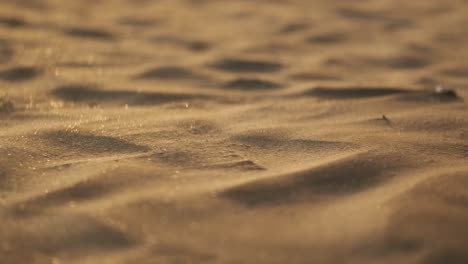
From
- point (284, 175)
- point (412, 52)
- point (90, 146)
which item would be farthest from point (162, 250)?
point (412, 52)

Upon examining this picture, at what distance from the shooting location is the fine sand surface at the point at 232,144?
852 mm

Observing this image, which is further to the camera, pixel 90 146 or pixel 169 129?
pixel 169 129

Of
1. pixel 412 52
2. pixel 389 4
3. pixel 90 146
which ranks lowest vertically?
pixel 90 146

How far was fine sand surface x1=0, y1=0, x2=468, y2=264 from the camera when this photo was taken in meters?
0.85

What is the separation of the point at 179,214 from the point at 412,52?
1.50m

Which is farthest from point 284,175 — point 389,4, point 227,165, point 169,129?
point 389,4

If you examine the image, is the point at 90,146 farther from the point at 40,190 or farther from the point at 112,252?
the point at 112,252

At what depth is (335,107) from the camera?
1513mm

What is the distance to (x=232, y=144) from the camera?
3.99ft

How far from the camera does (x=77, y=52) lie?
80.3 inches

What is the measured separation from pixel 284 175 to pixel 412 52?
1.27 m

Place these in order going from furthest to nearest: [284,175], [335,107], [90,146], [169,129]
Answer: [335,107]
[169,129]
[90,146]
[284,175]

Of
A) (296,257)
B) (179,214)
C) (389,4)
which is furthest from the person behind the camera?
(389,4)

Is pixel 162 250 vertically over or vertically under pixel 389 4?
under
